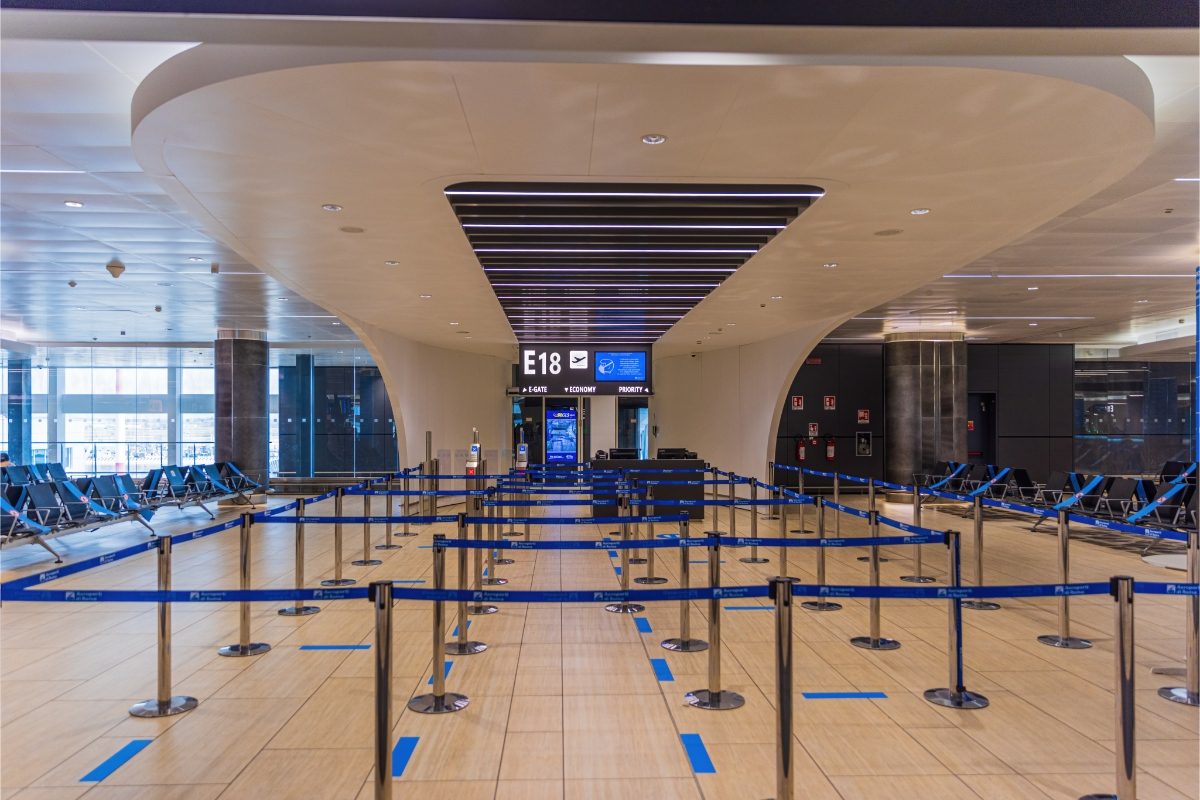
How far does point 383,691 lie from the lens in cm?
374

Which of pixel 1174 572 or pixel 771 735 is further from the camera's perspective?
pixel 1174 572

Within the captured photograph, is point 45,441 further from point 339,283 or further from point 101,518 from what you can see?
point 339,283

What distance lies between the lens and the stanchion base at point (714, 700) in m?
5.16

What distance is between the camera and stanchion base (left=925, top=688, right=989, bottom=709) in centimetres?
521

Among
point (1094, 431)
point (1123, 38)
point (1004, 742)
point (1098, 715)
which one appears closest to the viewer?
point (1123, 38)

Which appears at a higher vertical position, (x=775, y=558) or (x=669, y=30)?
(x=669, y=30)

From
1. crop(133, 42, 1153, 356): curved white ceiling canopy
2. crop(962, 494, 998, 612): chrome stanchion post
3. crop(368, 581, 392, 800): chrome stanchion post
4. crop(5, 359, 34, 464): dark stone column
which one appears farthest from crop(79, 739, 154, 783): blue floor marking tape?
crop(5, 359, 34, 464): dark stone column

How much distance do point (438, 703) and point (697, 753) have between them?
5.66 ft

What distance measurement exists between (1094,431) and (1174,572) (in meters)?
15.1

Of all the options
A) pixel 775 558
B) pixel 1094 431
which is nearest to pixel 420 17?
pixel 775 558

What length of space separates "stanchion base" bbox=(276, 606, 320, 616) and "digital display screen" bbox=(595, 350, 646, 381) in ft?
24.0

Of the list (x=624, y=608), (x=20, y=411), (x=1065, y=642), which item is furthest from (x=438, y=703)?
(x=20, y=411)

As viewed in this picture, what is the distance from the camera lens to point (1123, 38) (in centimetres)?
292

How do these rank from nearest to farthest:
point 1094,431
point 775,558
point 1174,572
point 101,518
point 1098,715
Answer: point 1098,715 → point 1174,572 → point 775,558 → point 101,518 → point 1094,431
